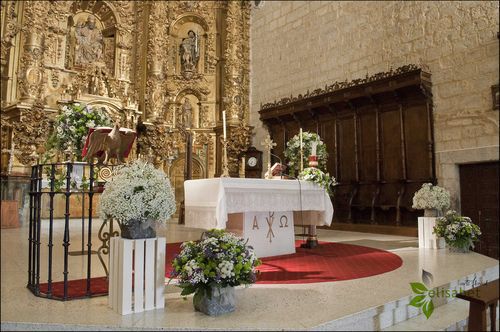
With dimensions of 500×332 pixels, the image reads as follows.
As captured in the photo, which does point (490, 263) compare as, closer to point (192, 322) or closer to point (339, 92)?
point (192, 322)

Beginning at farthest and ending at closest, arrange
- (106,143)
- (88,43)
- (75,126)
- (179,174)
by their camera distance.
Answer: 1. (179,174)
2. (88,43)
3. (75,126)
4. (106,143)

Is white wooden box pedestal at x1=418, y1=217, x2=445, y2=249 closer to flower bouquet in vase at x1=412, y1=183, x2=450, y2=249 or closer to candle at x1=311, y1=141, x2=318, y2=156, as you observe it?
flower bouquet in vase at x1=412, y1=183, x2=450, y2=249

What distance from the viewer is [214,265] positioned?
2.90 metres

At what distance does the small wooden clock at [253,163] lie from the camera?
12.8 m

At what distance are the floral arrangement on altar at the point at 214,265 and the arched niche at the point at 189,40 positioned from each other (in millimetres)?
11505

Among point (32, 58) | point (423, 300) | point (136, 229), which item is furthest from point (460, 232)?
point (32, 58)

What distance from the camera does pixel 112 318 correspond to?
9.31 ft

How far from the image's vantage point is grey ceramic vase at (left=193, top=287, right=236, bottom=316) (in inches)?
116

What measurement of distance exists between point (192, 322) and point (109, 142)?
2.94m

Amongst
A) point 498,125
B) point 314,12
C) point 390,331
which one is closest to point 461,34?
point 498,125

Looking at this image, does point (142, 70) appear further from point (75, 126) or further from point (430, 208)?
point (430, 208)

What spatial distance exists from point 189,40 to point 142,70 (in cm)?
209

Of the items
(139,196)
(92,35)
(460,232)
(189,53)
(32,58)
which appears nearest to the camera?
(139,196)

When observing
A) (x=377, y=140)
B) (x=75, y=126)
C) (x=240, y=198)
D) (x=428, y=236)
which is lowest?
(x=428, y=236)
